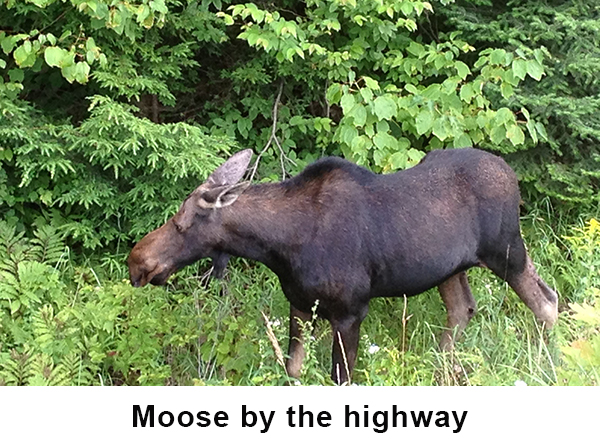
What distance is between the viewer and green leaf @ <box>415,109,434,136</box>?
546 centimetres

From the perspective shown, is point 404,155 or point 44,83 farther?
point 44,83

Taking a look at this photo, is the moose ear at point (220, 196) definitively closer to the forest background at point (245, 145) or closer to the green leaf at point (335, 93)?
the forest background at point (245, 145)

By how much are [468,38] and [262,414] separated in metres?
4.32

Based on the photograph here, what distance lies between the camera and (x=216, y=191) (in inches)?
165

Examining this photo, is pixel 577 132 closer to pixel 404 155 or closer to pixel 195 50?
pixel 404 155

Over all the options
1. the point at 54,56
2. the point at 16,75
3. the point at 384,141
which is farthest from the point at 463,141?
the point at 16,75

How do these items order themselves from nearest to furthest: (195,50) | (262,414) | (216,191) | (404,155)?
(262,414) < (216,191) < (404,155) < (195,50)

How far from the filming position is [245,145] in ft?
22.0

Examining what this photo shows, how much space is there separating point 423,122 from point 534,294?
1.48 meters

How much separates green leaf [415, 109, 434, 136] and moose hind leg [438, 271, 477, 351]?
3.60ft

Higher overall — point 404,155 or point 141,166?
point 404,155

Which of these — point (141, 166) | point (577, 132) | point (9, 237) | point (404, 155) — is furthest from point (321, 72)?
point (9, 237)

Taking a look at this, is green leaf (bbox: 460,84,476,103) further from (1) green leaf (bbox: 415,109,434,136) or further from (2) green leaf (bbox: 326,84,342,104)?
(2) green leaf (bbox: 326,84,342,104)

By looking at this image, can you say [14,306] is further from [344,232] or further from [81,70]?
[344,232]
